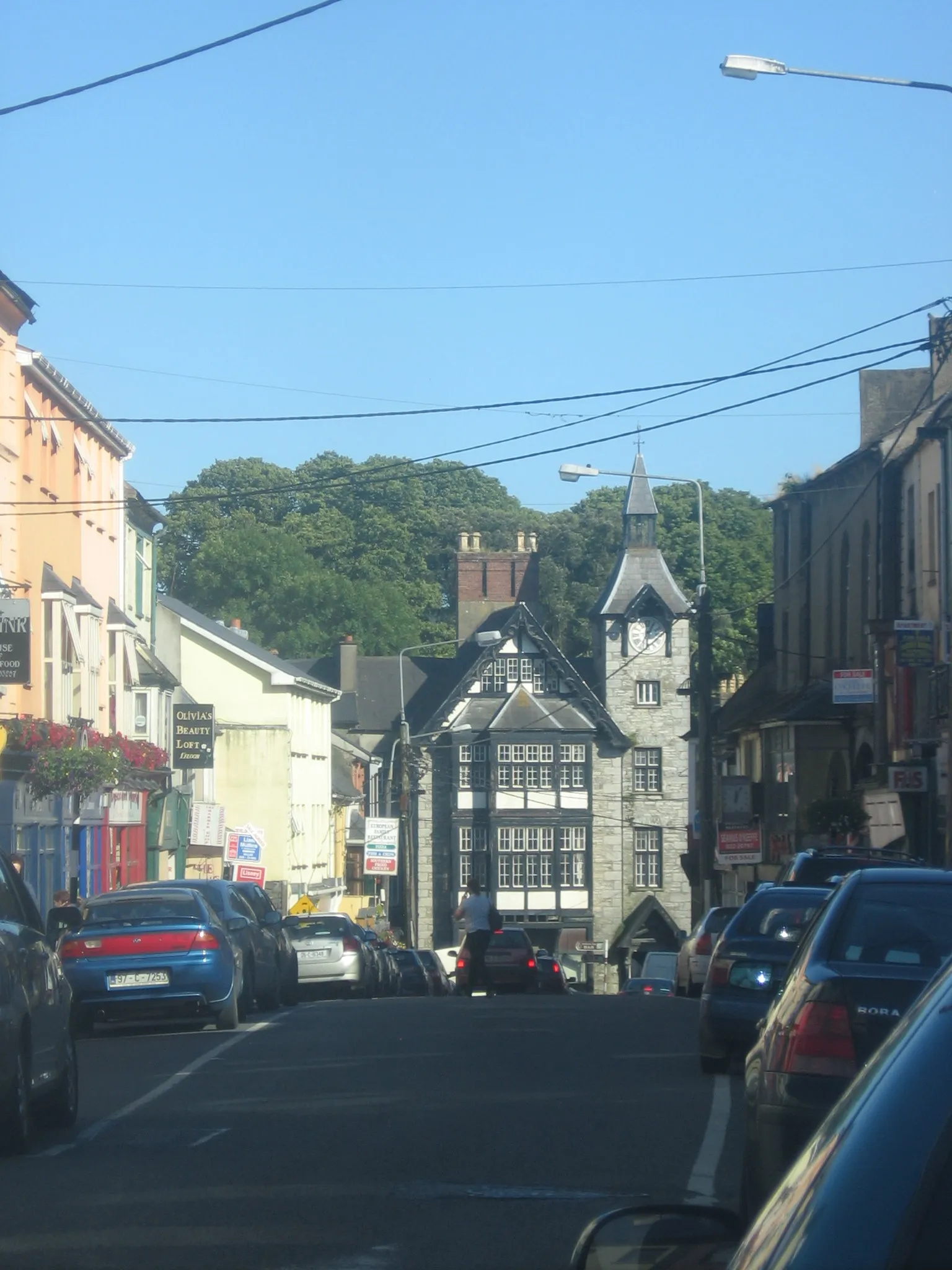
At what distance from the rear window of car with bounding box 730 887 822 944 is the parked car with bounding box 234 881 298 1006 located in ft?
30.9

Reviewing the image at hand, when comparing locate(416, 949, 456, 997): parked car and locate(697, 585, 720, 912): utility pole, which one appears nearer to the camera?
locate(697, 585, 720, 912): utility pole

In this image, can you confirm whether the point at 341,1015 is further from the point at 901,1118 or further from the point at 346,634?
the point at 346,634

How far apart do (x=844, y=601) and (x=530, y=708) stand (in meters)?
29.5

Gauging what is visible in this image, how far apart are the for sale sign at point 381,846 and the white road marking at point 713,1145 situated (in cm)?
3531

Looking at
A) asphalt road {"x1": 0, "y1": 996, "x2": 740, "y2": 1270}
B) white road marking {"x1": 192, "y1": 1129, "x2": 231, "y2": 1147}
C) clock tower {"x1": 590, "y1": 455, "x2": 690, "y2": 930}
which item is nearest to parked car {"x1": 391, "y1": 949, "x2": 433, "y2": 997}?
asphalt road {"x1": 0, "y1": 996, "x2": 740, "y2": 1270}

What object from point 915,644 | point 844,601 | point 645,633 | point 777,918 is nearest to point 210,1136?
point 777,918

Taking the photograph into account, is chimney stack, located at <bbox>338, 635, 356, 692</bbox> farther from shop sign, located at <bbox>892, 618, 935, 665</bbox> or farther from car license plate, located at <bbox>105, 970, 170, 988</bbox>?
car license plate, located at <bbox>105, 970, 170, 988</bbox>

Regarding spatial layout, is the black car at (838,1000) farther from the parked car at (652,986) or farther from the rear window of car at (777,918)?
the parked car at (652,986)

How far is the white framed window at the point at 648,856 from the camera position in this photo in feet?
247

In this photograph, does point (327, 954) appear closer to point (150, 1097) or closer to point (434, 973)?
point (434, 973)

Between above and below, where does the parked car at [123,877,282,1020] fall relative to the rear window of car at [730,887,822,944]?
below

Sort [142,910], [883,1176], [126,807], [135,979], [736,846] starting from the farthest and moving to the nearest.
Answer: [126,807], [736,846], [142,910], [135,979], [883,1176]

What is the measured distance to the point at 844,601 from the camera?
45.2 metres

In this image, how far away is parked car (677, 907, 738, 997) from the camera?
80.4ft
